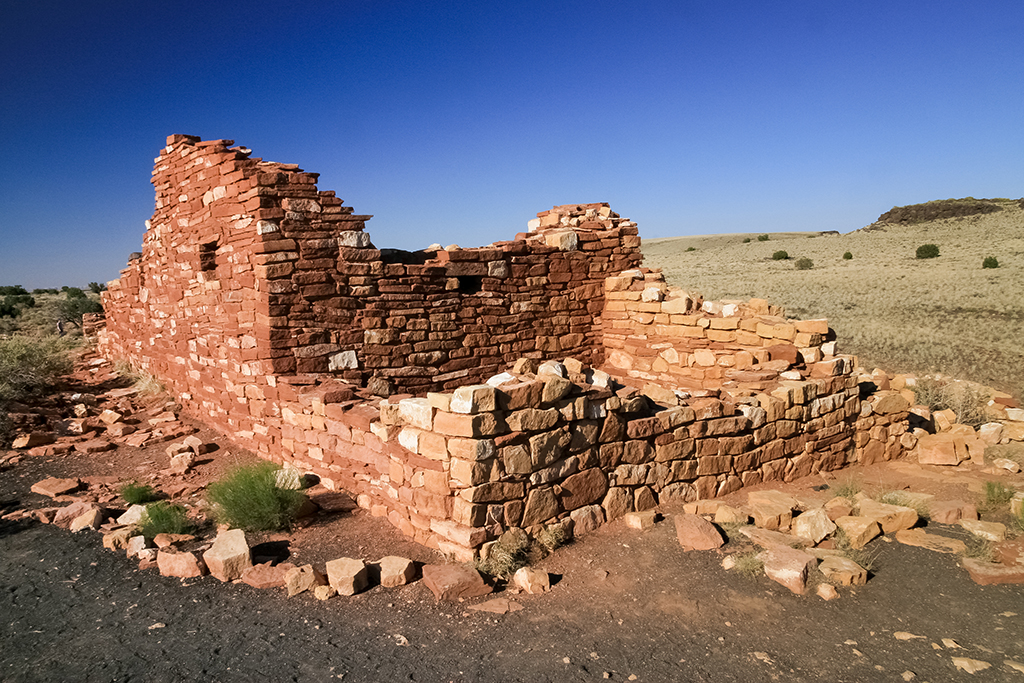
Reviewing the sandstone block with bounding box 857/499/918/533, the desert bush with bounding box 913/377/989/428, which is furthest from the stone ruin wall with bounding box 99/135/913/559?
the desert bush with bounding box 913/377/989/428

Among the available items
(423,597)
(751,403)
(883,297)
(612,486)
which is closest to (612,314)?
(751,403)

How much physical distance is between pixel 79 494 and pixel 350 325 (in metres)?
3.28

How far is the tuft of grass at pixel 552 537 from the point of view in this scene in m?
4.85

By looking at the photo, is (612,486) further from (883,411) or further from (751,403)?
(883,411)

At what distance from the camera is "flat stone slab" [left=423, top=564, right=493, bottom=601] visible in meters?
4.16

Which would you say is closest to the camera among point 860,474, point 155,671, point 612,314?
point 155,671

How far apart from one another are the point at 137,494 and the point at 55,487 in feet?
4.14

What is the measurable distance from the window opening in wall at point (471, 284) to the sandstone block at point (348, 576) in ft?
15.8

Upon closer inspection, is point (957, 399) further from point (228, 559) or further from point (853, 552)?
point (228, 559)

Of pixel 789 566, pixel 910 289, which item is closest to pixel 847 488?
pixel 789 566

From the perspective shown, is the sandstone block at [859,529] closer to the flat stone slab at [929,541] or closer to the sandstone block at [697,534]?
the flat stone slab at [929,541]

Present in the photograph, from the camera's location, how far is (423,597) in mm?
4211

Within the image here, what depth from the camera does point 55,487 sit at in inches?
247

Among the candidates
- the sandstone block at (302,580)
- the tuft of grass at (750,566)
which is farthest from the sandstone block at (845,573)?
the sandstone block at (302,580)
